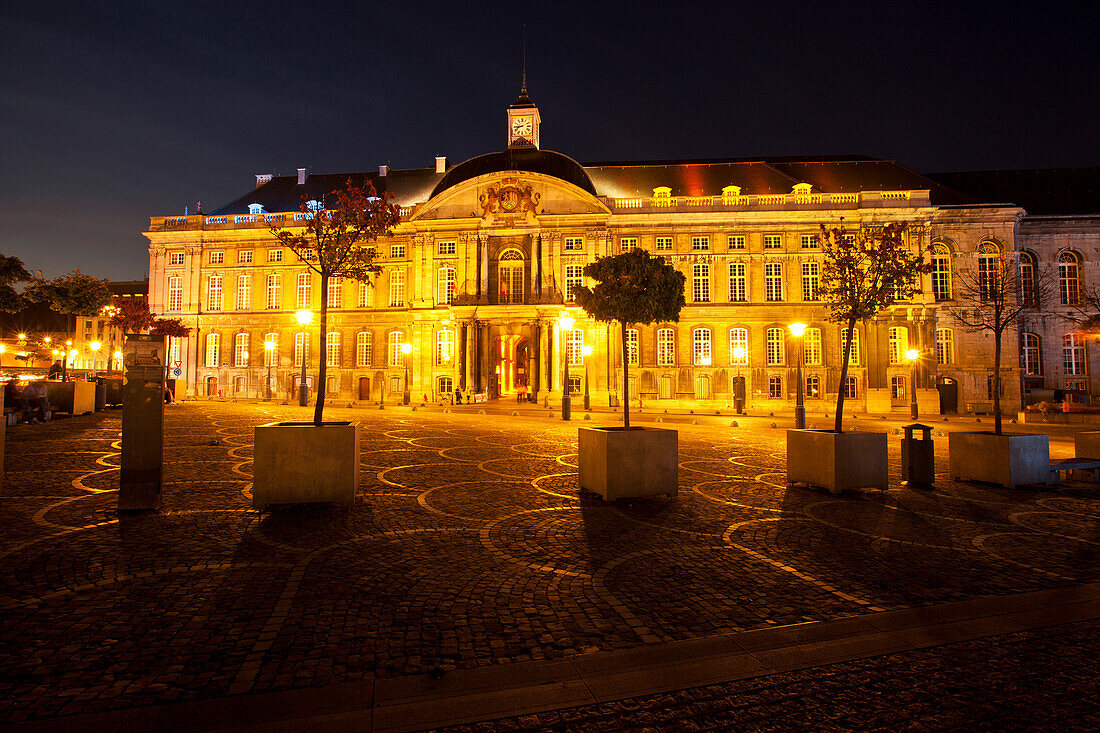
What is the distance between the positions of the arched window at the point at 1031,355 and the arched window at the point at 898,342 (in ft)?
33.0

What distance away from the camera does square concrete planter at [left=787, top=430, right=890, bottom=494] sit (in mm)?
8867

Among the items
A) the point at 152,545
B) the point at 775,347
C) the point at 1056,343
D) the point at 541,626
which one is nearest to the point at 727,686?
the point at 541,626

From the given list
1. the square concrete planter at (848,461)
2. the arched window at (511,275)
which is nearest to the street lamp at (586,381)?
the arched window at (511,275)

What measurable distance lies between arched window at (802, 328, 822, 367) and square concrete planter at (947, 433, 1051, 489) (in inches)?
1324

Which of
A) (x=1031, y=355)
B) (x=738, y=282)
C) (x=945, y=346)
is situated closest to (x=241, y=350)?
(x=738, y=282)

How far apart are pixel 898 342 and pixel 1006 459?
36.5 metres

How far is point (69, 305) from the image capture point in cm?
2858

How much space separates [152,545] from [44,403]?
18.5 metres

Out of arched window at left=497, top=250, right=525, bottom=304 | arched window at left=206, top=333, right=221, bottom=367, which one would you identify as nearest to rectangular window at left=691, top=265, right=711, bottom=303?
arched window at left=497, top=250, right=525, bottom=304

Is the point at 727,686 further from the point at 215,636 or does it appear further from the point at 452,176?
the point at 452,176

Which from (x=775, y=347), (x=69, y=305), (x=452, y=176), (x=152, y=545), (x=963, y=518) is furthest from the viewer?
(x=452, y=176)

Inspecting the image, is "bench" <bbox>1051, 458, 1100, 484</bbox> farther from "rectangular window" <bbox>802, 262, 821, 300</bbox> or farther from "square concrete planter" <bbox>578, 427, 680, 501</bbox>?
"rectangular window" <bbox>802, 262, 821, 300</bbox>

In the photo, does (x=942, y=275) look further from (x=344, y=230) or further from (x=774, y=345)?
(x=344, y=230)

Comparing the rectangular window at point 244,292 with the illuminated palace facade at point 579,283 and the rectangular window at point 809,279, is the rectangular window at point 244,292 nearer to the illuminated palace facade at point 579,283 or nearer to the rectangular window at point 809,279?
the illuminated palace facade at point 579,283
